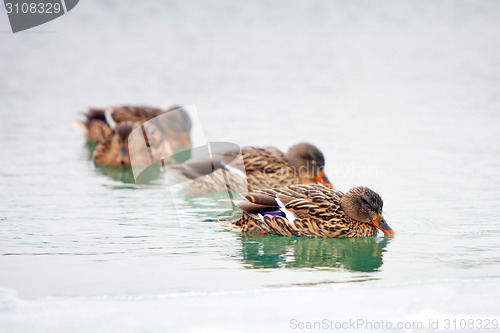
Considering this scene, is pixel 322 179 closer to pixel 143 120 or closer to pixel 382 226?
pixel 382 226

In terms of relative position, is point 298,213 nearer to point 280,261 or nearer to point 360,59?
point 280,261

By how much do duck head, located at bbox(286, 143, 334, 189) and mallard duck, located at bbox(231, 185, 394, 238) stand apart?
135 cm

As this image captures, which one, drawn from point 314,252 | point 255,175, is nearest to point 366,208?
point 314,252

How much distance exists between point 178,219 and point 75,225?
865mm

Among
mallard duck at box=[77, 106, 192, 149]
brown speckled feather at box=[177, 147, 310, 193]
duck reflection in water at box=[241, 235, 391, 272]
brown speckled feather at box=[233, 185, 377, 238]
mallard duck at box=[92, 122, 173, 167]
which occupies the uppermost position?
mallard duck at box=[77, 106, 192, 149]

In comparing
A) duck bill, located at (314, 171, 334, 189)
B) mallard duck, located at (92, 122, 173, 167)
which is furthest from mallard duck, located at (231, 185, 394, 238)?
mallard duck, located at (92, 122, 173, 167)

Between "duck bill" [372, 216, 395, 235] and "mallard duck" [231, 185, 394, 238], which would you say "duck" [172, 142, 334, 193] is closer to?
"mallard duck" [231, 185, 394, 238]

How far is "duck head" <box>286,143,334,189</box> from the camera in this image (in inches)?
303

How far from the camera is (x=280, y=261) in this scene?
5453 mm

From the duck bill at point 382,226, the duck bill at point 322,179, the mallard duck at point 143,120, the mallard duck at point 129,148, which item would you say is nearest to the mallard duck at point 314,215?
the duck bill at point 382,226

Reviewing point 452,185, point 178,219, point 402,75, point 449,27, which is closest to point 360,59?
point 402,75

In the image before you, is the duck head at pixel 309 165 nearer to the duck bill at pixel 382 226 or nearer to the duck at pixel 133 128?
the duck bill at pixel 382 226

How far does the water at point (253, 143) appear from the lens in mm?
4633

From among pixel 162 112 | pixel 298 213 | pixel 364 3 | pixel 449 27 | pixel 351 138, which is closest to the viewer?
pixel 298 213
